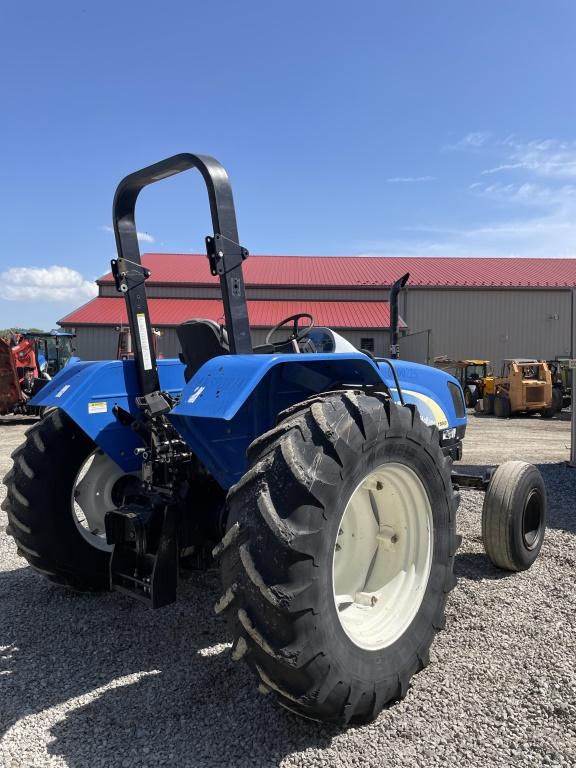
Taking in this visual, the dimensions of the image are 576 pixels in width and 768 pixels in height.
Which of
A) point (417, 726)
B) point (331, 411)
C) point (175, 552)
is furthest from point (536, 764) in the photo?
point (175, 552)

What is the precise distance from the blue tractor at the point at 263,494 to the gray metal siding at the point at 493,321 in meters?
25.1

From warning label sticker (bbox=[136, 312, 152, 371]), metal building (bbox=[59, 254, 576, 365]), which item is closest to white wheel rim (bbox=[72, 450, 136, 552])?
warning label sticker (bbox=[136, 312, 152, 371])

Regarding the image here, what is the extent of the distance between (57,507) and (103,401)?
0.67 meters

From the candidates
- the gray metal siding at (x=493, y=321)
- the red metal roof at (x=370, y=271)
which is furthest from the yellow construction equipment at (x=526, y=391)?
the red metal roof at (x=370, y=271)

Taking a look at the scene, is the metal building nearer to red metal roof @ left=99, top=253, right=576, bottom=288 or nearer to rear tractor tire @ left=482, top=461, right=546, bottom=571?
red metal roof @ left=99, top=253, right=576, bottom=288

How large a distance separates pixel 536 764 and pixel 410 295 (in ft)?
89.6

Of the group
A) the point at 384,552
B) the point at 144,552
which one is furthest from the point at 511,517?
the point at 144,552

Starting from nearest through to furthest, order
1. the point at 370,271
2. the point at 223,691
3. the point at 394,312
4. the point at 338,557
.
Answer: the point at 223,691, the point at 338,557, the point at 394,312, the point at 370,271

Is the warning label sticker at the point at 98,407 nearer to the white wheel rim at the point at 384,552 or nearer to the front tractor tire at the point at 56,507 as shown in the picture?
the front tractor tire at the point at 56,507

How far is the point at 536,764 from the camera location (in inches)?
84.7

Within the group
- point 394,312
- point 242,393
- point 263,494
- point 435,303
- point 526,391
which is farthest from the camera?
point 435,303

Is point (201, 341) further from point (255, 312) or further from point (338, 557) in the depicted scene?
point (255, 312)

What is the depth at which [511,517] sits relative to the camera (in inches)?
155

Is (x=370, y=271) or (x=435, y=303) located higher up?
(x=370, y=271)
